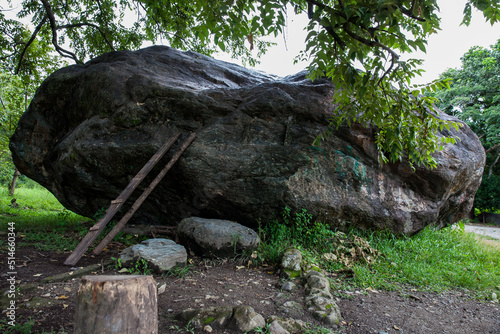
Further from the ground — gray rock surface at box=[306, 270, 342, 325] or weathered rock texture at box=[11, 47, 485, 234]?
weathered rock texture at box=[11, 47, 485, 234]

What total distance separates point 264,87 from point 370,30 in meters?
3.17

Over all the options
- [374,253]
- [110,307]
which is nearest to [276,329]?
[110,307]

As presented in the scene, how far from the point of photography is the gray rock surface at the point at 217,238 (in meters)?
4.22

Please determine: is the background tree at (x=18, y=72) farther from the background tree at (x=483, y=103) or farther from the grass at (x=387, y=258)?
the background tree at (x=483, y=103)

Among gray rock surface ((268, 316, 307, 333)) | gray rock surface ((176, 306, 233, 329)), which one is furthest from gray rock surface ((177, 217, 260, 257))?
gray rock surface ((268, 316, 307, 333))

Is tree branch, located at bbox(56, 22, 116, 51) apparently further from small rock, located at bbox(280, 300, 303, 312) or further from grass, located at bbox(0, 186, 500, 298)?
small rock, located at bbox(280, 300, 303, 312)

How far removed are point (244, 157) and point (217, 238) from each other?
4.67ft

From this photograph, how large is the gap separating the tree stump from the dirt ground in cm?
75

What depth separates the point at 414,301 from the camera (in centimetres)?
354

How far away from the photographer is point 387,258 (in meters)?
4.64

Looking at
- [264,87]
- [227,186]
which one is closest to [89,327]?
[227,186]

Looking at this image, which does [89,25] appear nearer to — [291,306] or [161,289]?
[161,289]

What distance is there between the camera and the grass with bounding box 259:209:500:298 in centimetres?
406

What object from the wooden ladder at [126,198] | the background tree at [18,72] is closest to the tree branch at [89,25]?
the background tree at [18,72]
